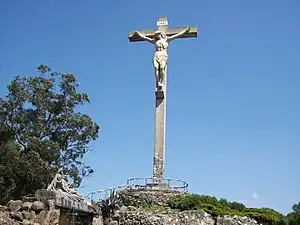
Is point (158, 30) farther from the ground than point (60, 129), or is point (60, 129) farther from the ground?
point (158, 30)

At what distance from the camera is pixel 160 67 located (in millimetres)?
20859

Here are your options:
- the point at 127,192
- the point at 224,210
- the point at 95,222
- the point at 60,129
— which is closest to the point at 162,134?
the point at 127,192

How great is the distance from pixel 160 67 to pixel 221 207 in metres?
6.83

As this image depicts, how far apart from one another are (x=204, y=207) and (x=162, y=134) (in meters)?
4.39

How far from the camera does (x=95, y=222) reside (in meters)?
14.1

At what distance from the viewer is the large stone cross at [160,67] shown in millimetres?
19875

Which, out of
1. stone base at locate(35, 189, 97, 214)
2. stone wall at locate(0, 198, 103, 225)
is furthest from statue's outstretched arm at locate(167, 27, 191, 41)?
stone wall at locate(0, 198, 103, 225)

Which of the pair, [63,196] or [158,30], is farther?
[158,30]

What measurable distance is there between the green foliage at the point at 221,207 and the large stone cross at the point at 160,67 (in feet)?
5.85

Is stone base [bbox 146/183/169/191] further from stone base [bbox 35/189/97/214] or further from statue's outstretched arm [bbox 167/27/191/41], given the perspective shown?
stone base [bbox 35/189/97/214]

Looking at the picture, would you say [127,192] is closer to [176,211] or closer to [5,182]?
[176,211]

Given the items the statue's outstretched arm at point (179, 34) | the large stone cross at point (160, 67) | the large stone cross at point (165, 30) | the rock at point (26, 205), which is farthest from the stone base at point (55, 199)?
the large stone cross at point (165, 30)

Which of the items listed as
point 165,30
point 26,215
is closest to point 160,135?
point 165,30

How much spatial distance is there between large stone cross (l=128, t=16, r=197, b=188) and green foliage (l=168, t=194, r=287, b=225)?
5.85ft
